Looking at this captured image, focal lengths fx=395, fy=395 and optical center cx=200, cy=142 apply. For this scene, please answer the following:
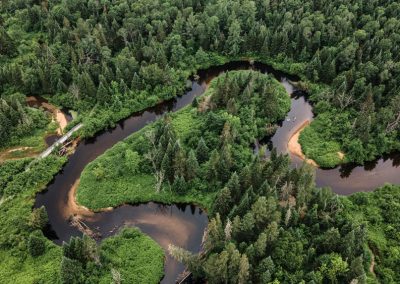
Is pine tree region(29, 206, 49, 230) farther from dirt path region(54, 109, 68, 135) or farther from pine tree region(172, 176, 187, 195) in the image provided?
dirt path region(54, 109, 68, 135)

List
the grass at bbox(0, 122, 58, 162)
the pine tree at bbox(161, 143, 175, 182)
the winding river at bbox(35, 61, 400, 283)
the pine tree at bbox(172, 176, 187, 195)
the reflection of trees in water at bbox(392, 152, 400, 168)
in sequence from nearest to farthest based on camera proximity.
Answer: the winding river at bbox(35, 61, 400, 283) → the pine tree at bbox(172, 176, 187, 195) → the pine tree at bbox(161, 143, 175, 182) → the grass at bbox(0, 122, 58, 162) → the reflection of trees in water at bbox(392, 152, 400, 168)

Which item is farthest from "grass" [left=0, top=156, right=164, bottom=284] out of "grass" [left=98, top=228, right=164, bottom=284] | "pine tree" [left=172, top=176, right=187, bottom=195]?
"pine tree" [left=172, top=176, right=187, bottom=195]

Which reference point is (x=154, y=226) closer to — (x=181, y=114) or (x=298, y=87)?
(x=181, y=114)

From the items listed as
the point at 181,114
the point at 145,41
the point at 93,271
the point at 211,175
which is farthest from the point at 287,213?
the point at 145,41


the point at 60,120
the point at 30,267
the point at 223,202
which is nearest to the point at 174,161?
the point at 223,202

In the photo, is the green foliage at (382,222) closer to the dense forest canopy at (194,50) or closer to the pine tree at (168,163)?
the dense forest canopy at (194,50)
